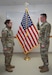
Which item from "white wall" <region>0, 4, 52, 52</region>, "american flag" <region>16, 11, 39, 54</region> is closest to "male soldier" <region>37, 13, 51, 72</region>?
"american flag" <region>16, 11, 39, 54</region>

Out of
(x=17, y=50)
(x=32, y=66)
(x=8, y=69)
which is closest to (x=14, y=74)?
(x=8, y=69)

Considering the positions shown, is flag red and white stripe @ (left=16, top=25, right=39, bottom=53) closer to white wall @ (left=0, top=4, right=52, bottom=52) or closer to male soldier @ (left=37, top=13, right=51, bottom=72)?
white wall @ (left=0, top=4, right=52, bottom=52)

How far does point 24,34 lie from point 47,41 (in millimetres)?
1588

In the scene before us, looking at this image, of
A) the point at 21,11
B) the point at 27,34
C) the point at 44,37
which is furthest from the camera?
the point at 21,11

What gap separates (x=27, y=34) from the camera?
551 cm

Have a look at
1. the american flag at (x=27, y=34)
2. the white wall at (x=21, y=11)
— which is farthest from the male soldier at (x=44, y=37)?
the white wall at (x=21, y=11)

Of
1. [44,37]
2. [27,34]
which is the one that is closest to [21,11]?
[27,34]

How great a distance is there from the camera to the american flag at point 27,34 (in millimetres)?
5438

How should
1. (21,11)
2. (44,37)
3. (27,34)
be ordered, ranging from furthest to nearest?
(21,11) < (27,34) < (44,37)

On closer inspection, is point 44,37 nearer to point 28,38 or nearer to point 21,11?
point 28,38

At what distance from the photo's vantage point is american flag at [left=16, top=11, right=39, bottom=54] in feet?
17.8

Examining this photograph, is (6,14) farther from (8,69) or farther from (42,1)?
(8,69)

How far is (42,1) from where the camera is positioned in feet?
19.2

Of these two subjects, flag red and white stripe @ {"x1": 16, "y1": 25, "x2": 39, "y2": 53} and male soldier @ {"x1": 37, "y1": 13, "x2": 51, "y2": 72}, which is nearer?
male soldier @ {"x1": 37, "y1": 13, "x2": 51, "y2": 72}
